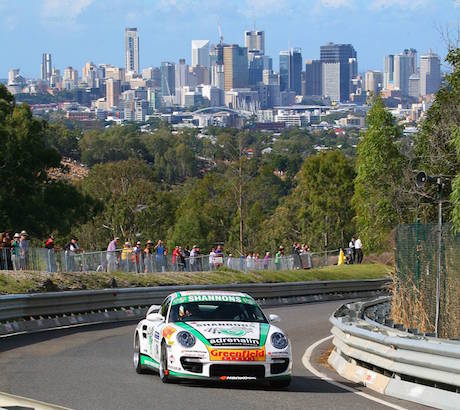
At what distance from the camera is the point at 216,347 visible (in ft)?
44.0

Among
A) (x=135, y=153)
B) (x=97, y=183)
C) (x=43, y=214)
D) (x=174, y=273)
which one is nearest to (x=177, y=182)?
(x=135, y=153)

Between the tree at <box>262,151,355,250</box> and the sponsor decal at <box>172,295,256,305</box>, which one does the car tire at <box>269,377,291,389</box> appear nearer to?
the sponsor decal at <box>172,295,256,305</box>

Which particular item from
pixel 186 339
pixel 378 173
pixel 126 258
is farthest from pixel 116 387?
pixel 378 173

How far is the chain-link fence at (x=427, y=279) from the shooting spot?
17.8 meters

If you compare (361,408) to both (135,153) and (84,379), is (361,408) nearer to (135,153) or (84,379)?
(84,379)

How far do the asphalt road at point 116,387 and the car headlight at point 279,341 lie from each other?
0.52 m

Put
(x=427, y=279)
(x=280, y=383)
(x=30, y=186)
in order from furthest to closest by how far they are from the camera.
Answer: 1. (x=30, y=186)
2. (x=427, y=279)
3. (x=280, y=383)

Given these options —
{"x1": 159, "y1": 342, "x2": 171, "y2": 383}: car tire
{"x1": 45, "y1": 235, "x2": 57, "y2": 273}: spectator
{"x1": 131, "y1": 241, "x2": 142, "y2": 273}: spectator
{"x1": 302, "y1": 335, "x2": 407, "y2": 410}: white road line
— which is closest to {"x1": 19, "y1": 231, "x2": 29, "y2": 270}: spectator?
{"x1": 45, "y1": 235, "x2": 57, "y2": 273}: spectator

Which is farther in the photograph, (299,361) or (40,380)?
(299,361)

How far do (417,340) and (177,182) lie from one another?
168754 millimetres

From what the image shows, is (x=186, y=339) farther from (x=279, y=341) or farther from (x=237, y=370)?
(x=279, y=341)

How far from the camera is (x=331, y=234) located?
92.6 m

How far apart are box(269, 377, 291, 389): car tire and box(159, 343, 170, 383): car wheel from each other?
3.96 ft

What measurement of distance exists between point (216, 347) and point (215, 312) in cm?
130
